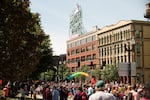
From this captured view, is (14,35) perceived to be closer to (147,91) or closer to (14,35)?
(14,35)

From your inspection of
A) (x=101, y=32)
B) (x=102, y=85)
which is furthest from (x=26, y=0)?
(x=101, y=32)

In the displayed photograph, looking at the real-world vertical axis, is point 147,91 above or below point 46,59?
below

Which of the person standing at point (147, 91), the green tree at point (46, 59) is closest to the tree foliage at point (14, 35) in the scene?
the person standing at point (147, 91)

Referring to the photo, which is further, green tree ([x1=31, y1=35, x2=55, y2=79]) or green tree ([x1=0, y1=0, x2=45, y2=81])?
green tree ([x1=31, y1=35, x2=55, y2=79])

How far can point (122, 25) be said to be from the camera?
94.1m

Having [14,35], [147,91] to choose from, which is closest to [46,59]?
[14,35]

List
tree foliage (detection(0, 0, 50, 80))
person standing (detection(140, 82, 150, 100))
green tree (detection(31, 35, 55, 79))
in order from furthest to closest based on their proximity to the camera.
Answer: green tree (detection(31, 35, 55, 79))
tree foliage (detection(0, 0, 50, 80))
person standing (detection(140, 82, 150, 100))

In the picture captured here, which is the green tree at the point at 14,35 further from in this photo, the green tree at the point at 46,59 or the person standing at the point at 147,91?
the green tree at the point at 46,59

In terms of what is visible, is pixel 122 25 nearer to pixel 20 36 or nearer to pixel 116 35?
pixel 116 35

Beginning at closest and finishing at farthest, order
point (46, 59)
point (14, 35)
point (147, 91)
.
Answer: point (147, 91), point (14, 35), point (46, 59)

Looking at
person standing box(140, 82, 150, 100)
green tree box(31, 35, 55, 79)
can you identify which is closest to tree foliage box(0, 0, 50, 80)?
person standing box(140, 82, 150, 100)

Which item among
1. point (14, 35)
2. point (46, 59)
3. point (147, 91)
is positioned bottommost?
point (147, 91)

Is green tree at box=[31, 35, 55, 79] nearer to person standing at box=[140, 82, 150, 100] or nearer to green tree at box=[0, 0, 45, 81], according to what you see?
green tree at box=[0, 0, 45, 81]

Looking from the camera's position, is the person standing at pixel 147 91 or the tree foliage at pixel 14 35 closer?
the person standing at pixel 147 91
